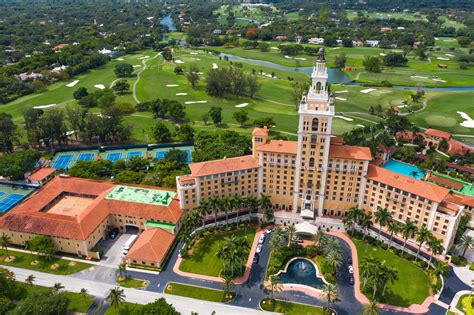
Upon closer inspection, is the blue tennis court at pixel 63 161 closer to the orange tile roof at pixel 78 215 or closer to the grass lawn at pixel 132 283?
the orange tile roof at pixel 78 215

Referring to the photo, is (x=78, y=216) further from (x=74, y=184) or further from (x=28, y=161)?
(x=28, y=161)

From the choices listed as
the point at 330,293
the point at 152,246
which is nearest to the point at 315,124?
the point at 330,293

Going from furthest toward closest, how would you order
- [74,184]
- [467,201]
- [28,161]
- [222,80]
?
1. [222,80]
2. [28,161]
3. [74,184]
4. [467,201]

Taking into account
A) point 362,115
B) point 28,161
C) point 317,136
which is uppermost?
point 317,136

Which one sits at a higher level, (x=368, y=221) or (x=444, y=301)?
(x=368, y=221)

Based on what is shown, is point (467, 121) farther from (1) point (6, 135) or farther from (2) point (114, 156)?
(1) point (6, 135)

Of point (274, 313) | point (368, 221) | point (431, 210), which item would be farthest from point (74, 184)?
point (431, 210)
